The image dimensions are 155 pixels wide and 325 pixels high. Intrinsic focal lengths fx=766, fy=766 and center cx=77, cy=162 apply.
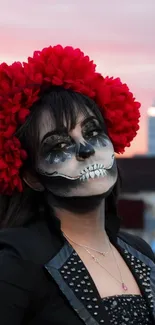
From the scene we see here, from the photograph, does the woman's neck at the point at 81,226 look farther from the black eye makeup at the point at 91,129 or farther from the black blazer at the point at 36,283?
the black eye makeup at the point at 91,129

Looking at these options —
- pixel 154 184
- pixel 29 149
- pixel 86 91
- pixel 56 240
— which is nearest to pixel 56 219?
pixel 56 240

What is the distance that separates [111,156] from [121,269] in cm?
27

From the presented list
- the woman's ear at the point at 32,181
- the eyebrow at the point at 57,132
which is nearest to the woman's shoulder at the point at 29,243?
the woman's ear at the point at 32,181

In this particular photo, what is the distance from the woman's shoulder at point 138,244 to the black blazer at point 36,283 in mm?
200

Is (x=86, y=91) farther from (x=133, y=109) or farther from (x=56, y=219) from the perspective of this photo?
(x=56, y=219)

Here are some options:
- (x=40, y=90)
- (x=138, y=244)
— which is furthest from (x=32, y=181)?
(x=138, y=244)

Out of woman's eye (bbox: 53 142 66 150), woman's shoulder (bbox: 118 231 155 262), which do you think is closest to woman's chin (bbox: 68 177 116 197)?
woman's eye (bbox: 53 142 66 150)

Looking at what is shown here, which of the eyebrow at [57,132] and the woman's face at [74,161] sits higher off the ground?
the eyebrow at [57,132]

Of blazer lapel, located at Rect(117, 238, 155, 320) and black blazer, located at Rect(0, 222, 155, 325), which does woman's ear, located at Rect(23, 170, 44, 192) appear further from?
blazer lapel, located at Rect(117, 238, 155, 320)

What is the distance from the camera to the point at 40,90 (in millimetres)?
1810

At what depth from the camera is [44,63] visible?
6.01 feet

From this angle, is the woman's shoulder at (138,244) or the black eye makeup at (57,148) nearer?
the black eye makeup at (57,148)

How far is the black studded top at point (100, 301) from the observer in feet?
5.51

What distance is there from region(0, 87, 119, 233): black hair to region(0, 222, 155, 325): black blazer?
78mm
